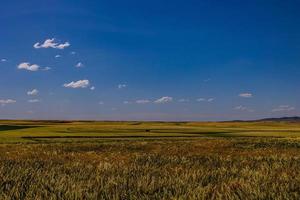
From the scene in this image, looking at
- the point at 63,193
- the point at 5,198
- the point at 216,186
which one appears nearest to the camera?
the point at 5,198

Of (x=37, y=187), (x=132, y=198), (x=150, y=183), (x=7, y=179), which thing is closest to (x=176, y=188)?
(x=150, y=183)

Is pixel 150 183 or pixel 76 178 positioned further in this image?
pixel 76 178

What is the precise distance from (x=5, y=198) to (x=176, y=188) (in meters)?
2.63

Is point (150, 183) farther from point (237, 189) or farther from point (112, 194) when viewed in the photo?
point (237, 189)

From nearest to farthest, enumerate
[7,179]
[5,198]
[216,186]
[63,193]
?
[5,198]
[63,193]
[216,186]
[7,179]

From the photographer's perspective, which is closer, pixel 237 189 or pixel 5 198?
pixel 5 198

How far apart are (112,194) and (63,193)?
0.74 m

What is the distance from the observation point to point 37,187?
25.5ft

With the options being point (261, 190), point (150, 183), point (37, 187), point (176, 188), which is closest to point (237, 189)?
point (261, 190)

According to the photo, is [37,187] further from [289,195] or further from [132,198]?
[289,195]

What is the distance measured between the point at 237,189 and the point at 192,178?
1567 millimetres

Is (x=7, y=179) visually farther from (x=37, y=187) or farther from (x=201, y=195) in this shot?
(x=201, y=195)

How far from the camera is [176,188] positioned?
7.57m

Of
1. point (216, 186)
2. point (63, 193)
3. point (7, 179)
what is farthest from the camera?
point (7, 179)
